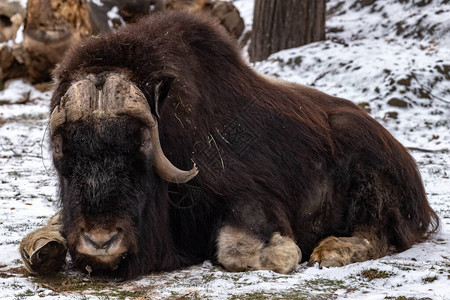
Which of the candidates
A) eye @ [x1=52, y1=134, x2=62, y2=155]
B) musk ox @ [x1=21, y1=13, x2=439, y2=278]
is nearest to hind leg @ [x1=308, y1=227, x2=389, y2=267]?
musk ox @ [x1=21, y1=13, x2=439, y2=278]

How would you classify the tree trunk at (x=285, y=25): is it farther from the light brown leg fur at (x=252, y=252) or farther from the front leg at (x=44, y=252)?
the front leg at (x=44, y=252)

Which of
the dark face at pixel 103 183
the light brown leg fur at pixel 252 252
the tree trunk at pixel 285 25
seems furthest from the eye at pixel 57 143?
the tree trunk at pixel 285 25

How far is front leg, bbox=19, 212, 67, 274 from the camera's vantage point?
11.4 ft

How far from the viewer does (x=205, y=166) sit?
12.5 ft

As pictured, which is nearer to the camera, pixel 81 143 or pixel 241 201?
pixel 81 143

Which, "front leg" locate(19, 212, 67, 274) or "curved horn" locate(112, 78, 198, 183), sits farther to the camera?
"front leg" locate(19, 212, 67, 274)

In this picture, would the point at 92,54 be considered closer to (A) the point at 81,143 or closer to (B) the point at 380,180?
(A) the point at 81,143

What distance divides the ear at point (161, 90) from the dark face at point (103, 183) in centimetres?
20

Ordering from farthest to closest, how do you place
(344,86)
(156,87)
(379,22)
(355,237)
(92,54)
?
(379,22) < (344,86) < (355,237) < (92,54) < (156,87)

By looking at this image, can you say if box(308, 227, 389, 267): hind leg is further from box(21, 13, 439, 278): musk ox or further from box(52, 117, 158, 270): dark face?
box(52, 117, 158, 270): dark face

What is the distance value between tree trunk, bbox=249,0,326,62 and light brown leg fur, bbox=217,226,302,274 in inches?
263

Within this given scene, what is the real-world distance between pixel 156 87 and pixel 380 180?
1677 mm

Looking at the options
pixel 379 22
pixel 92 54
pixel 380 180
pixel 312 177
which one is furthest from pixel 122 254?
pixel 379 22

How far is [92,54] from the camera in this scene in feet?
12.3
